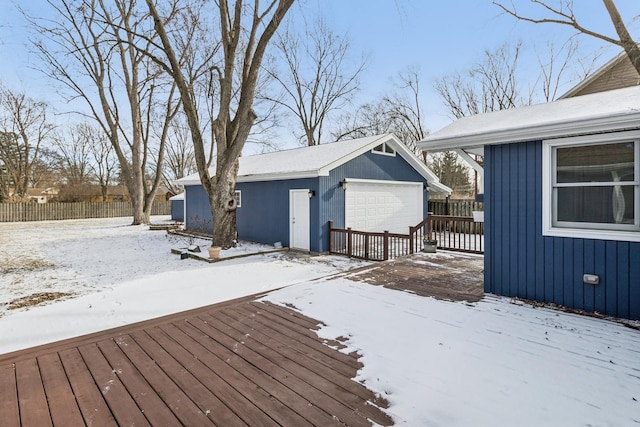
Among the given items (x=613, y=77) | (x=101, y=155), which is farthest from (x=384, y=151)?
(x=101, y=155)

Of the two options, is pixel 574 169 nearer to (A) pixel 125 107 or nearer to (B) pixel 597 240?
(B) pixel 597 240

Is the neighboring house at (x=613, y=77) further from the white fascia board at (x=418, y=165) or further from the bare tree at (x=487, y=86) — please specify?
the bare tree at (x=487, y=86)

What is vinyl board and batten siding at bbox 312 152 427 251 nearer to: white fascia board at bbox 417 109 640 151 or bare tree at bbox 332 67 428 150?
white fascia board at bbox 417 109 640 151

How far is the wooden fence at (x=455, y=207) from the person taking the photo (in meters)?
14.0

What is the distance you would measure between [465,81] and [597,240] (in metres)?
23.4

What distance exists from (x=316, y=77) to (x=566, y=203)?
2373 centimetres

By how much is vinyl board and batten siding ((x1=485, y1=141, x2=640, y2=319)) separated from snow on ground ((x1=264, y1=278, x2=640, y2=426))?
309mm

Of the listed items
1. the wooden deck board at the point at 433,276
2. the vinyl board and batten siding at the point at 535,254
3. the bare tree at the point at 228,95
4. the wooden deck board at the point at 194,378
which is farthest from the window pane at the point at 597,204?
the bare tree at the point at 228,95

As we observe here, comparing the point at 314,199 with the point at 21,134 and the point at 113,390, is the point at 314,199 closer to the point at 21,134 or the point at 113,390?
the point at 113,390

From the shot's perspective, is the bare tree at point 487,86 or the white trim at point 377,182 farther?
the bare tree at point 487,86

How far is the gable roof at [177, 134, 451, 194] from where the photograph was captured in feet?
33.1

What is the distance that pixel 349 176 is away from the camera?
35.1ft

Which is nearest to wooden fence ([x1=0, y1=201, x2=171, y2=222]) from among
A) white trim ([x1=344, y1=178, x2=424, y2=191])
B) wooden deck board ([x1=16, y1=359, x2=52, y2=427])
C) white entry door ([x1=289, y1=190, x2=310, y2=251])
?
white entry door ([x1=289, y1=190, x2=310, y2=251])

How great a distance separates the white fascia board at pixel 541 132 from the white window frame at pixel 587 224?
0.10 m
